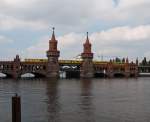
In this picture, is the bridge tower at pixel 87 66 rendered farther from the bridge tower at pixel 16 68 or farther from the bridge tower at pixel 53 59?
the bridge tower at pixel 16 68

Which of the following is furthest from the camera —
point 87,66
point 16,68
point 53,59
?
point 87,66

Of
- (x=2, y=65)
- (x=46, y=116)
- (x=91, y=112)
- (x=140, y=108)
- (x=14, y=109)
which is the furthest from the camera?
(x=2, y=65)

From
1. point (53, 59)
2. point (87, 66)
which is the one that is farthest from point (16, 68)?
point (87, 66)

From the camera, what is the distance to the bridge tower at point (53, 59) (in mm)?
185875

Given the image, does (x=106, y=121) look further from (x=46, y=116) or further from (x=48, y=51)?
(x=48, y=51)

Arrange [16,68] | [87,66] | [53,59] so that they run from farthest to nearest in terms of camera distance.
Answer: [87,66], [53,59], [16,68]

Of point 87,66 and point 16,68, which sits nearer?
point 16,68

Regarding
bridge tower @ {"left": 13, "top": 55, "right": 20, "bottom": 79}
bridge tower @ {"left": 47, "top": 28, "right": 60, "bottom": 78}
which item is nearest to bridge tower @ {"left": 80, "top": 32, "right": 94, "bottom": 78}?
bridge tower @ {"left": 47, "top": 28, "right": 60, "bottom": 78}

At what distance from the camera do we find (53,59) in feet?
615

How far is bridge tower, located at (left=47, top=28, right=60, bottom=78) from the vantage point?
186 m

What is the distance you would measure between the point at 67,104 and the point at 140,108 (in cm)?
1063

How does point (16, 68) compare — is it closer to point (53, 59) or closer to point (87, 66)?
point (53, 59)

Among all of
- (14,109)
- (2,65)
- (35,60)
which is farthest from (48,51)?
(14,109)

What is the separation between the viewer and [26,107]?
2146 inches
